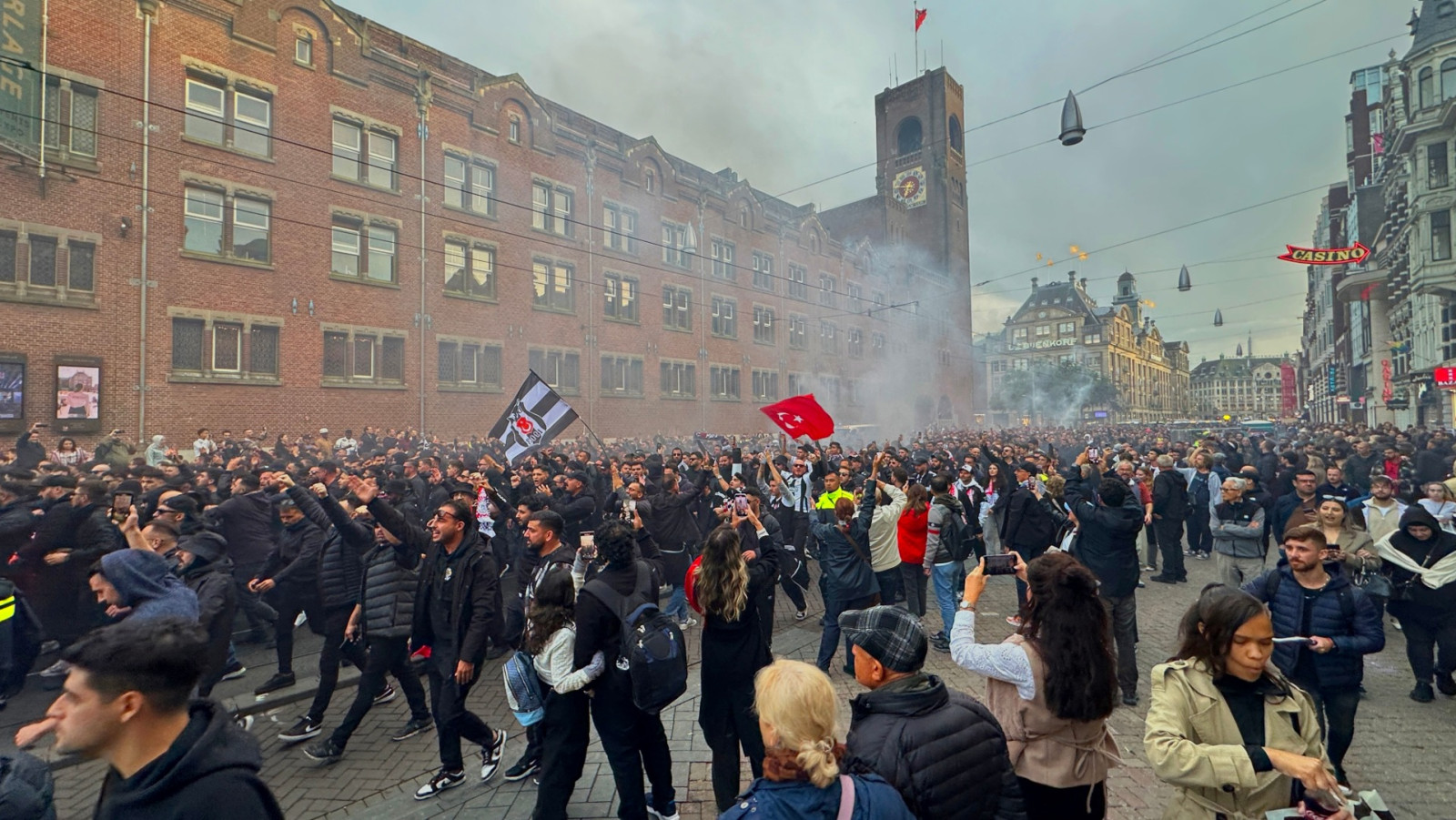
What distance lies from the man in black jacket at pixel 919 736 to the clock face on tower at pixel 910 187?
54.5m

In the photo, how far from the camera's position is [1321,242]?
6316 cm

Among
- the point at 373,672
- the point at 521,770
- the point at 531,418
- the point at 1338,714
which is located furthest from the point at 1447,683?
the point at 531,418

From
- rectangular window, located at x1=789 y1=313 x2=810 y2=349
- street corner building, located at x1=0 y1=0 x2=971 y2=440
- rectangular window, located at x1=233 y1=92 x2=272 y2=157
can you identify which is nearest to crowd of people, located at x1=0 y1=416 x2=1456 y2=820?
street corner building, located at x1=0 y1=0 x2=971 y2=440

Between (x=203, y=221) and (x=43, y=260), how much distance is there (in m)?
3.56

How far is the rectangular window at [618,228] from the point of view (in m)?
29.6

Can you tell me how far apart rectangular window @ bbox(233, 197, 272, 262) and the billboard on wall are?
13.6ft

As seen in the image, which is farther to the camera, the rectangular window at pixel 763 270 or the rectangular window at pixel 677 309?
the rectangular window at pixel 763 270

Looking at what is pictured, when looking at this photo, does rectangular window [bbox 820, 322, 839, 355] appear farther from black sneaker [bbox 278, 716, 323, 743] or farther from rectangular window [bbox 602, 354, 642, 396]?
black sneaker [bbox 278, 716, 323, 743]

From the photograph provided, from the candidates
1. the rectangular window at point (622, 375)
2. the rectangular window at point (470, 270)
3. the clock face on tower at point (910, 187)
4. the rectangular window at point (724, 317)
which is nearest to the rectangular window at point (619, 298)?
the rectangular window at point (622, 375)

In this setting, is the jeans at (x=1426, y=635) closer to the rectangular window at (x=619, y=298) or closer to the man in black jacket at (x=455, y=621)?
the man in black jacket at (x=455, y=621)

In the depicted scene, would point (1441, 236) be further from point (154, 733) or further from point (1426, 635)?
point (154, 733)

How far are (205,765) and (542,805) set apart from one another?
97.6 inches

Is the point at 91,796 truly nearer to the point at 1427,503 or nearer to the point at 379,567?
the point at 379,567

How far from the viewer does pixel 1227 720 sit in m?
2.45
